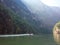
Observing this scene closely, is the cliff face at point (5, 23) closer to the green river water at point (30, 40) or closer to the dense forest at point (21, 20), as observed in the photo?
the dense forest at point (21, 20)

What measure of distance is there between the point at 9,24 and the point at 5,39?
491 mm

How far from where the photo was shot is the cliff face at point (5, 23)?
4086 millimetres

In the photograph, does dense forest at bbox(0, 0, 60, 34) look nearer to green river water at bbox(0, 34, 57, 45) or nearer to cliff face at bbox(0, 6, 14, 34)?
cliff face at bbox(0, 6, 14, 34)

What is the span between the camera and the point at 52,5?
438 centimetres

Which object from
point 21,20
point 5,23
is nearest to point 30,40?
point 21,20

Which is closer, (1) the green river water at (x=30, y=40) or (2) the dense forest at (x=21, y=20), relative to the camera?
(1) the green river water at (x=30, y=40)

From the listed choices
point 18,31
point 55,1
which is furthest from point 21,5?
point 55,1

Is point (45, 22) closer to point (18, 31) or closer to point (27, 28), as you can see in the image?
point (27, 28)

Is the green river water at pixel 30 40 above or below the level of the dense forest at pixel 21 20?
below

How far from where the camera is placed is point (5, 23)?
414cm

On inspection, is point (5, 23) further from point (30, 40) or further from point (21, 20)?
point (30, 40)

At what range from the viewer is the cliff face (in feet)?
13.4

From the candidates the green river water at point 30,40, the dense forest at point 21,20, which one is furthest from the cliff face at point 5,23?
the green river water at point 30,40

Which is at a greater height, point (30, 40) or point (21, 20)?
point (21, 20)
